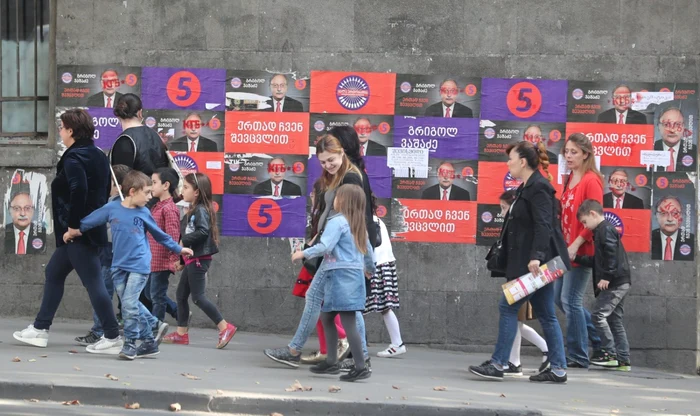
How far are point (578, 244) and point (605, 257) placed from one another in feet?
0.84

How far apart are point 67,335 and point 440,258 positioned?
11.7ft

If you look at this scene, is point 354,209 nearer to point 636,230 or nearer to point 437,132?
point 437,132

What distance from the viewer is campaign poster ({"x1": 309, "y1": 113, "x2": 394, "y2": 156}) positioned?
33.6 feet

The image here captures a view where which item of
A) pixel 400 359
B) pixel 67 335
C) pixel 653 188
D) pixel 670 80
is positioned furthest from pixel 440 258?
pixel 67 335

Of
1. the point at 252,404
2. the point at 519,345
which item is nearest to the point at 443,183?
the point at 519,345

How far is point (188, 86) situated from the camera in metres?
10.3

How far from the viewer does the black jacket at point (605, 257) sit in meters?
9.04

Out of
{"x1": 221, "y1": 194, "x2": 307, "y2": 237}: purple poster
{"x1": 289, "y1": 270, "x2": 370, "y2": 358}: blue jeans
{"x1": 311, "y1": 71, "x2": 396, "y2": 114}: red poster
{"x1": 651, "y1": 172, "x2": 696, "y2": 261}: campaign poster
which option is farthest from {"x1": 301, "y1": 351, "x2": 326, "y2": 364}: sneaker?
{"x1": 651, "y1": 172, "x2": 696, "y2": 261}: campaign poster

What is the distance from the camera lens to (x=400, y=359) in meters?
9.31

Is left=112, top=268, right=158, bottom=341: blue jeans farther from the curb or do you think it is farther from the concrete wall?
the concrete wall

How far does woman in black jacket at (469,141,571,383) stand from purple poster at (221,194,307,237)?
2.77m

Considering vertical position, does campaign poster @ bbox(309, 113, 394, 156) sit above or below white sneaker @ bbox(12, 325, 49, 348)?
above

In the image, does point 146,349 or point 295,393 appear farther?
point 146,349

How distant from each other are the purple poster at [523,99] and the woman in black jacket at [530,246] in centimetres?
212
